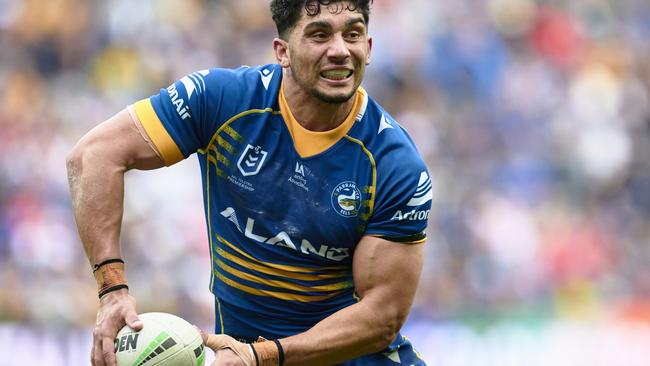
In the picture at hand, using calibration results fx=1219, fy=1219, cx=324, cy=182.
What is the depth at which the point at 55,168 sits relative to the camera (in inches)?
510

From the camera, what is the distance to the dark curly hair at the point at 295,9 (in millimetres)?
5934

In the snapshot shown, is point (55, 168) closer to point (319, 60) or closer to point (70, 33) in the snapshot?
point (70, 33)

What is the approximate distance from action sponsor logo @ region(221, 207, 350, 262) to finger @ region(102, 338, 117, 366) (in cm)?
109

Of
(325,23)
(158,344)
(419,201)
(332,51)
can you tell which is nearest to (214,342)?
(158,344)

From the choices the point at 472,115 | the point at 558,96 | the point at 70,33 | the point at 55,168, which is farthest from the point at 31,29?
the point at 558,96

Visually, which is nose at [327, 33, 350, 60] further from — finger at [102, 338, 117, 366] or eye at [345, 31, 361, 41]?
finger at [102, 338, 117, 366]

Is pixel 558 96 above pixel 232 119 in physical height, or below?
above

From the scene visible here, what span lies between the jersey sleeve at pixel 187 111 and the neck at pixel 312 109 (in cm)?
28

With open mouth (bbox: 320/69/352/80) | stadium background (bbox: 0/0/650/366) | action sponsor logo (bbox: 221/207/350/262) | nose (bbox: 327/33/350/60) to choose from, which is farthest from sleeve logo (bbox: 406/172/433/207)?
stadium background (bbox: 0/0/650/366)

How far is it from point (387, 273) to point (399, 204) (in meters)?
0.35

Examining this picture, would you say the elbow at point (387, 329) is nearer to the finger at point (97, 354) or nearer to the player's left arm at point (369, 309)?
the player's left arm at point (369, 309)

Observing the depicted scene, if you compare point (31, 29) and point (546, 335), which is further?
point (31, 29)

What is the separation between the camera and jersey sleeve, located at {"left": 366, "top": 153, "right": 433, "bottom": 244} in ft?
19.9

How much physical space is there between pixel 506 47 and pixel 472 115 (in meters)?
1.23
